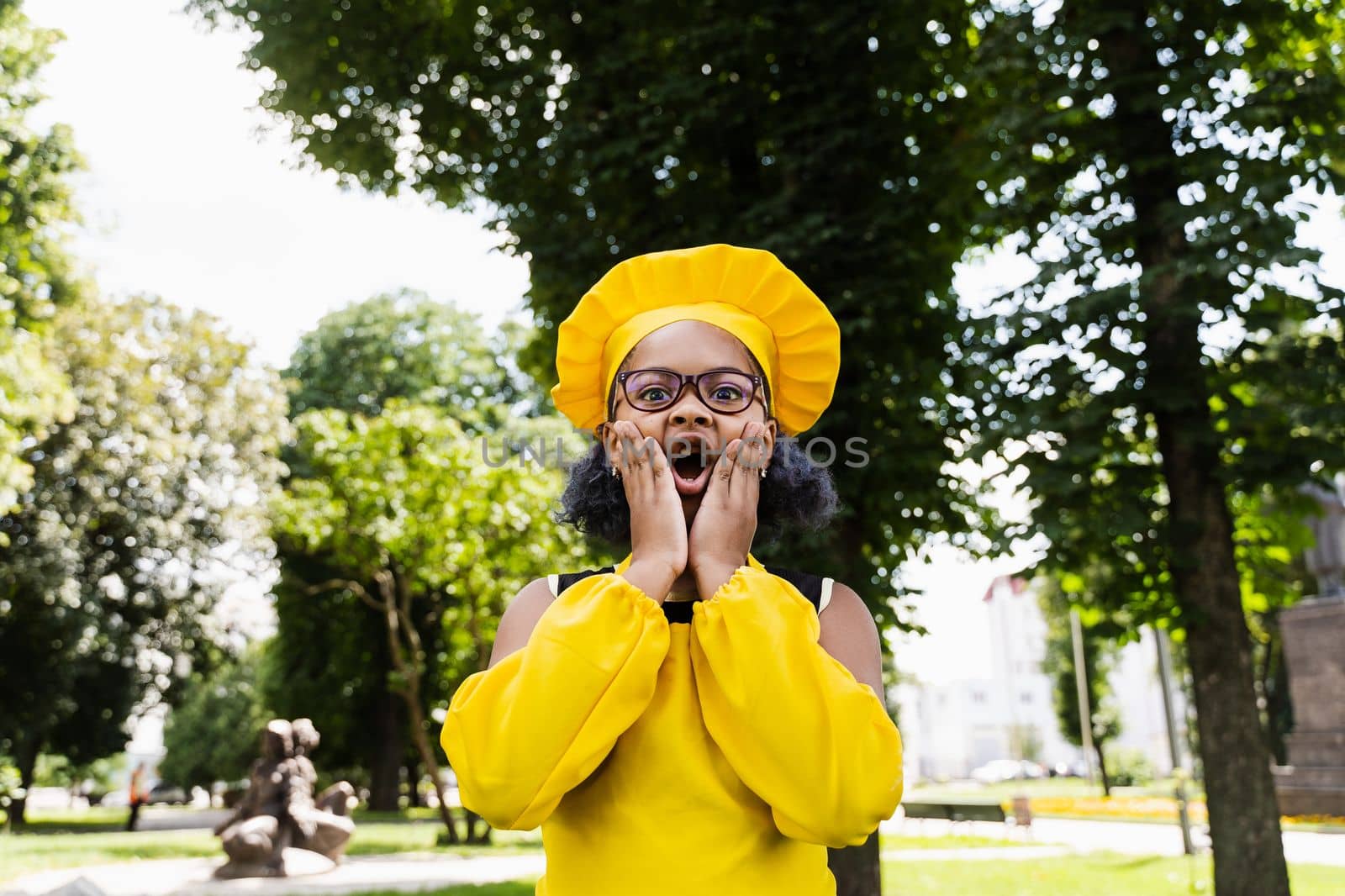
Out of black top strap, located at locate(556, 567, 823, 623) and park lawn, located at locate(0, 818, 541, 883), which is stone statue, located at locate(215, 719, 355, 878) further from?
black top strap, located at locate(556, 567, 823, 623)

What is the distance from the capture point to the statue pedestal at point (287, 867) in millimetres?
12430

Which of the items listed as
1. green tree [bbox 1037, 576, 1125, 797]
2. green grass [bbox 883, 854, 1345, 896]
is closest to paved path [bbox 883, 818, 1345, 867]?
green grass [bbox 883, 854, 1345, 896]

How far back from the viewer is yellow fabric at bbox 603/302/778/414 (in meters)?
2.05

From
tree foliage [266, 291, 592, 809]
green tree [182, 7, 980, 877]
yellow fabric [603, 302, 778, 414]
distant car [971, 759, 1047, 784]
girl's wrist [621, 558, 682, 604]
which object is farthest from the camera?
distant car [971, 759, 1047, 784]

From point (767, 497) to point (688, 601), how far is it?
35 centimetres

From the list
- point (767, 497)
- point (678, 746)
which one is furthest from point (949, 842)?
point (678, 746)

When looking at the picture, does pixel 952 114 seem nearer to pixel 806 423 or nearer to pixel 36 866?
pixel 806 423

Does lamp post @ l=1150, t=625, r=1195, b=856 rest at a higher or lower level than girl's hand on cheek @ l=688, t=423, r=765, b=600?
lower

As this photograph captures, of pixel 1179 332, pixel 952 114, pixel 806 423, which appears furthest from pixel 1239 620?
pixel 806 423

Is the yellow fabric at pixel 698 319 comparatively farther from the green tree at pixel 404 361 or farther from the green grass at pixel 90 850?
the green tree at pixel 404 361

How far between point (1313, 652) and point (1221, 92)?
13.2 meters

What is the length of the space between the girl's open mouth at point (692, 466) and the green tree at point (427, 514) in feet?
45.5

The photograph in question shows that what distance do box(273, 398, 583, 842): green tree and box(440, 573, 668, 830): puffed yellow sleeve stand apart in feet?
46.2

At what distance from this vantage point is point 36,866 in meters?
12.2
